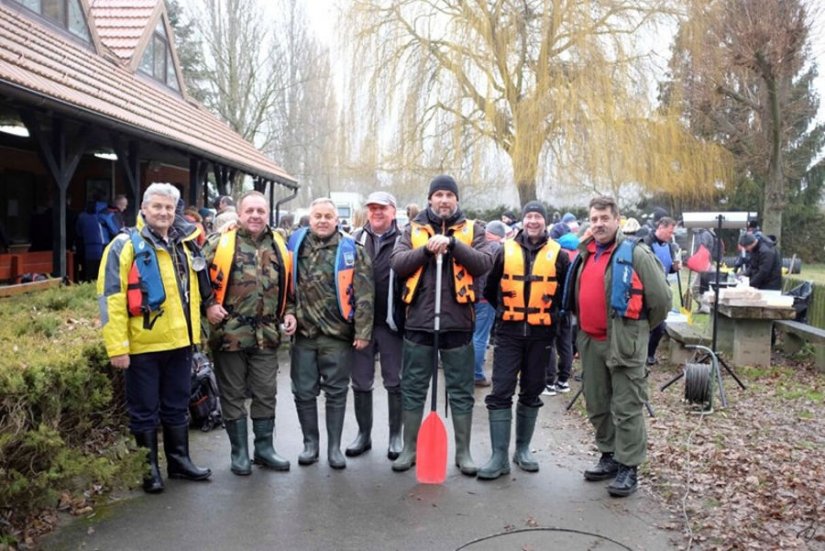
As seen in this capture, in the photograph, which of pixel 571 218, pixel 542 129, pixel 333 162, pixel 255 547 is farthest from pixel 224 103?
pixel 255 547

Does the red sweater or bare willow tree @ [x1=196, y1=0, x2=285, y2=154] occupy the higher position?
bare willow tree @ [x1=196, y1=0, x2=285, y2=154]

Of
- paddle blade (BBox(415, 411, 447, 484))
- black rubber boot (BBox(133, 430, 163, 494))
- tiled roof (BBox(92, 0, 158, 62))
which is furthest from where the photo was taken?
tiled roof (BBox(92, 0, 158, 62))

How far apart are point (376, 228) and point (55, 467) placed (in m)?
2.77

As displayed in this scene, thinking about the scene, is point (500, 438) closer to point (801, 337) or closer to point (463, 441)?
point (463, 441)

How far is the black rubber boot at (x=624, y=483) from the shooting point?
4.63m

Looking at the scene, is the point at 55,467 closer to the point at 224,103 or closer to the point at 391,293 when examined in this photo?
the point at 391,293

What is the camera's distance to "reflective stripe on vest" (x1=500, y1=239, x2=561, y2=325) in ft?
15.9

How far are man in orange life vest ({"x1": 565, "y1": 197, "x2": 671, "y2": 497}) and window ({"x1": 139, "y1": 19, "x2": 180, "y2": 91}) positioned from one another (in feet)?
43.4

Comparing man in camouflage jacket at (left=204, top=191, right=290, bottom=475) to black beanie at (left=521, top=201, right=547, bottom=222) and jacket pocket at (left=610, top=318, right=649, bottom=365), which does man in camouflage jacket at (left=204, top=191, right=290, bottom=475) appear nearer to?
black beanie at (left=521, top=201, right=547, bottom=222)

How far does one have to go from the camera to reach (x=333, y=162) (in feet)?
68.2

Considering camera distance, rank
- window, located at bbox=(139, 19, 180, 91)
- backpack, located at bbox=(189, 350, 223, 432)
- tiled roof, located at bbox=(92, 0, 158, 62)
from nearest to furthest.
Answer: backpack, located at bbox=(189, 350, 223, 432), tiled roof, located at bbox=(92, 0, 158, 62), window, located at bbox=(139, 19, 180, 91)

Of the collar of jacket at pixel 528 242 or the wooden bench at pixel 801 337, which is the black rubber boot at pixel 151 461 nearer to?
the collar of jacket at pixel 528 242

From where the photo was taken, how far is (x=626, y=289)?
4.59 metres

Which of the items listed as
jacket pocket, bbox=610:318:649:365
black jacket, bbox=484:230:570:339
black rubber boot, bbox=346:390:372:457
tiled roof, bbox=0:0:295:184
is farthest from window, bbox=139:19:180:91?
jacket pocket, bbox=610:318:649:365
